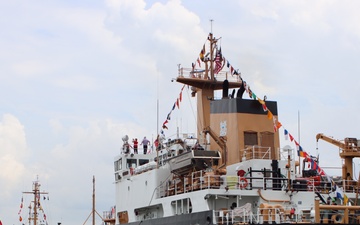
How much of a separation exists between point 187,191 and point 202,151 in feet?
6.51

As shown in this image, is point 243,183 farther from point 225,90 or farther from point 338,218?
point 225,90

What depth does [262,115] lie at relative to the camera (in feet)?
122

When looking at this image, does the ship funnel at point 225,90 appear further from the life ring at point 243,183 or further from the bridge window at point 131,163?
the bridge window at point 131,163

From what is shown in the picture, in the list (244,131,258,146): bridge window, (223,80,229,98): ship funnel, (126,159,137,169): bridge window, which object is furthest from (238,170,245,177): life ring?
(126,159,137,169): bridge window

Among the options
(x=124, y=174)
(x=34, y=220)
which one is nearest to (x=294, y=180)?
(x=124, y=174)

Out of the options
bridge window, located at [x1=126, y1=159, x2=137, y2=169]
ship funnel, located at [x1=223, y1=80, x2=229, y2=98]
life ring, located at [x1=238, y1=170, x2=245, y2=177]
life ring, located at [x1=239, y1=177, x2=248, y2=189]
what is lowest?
life ring, located at [x1=239, y1=177, x2=248, y2=189]

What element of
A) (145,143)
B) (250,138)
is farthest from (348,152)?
(145,143)

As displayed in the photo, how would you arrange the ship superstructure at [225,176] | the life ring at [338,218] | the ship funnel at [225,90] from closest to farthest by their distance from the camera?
the life ring at [338,218] → the ship superstructure at [225,176] → the ship funnel at [225,90]

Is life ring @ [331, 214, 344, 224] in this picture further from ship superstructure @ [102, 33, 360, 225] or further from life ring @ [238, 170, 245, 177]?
life ring @ [238, 170, 245, 177]

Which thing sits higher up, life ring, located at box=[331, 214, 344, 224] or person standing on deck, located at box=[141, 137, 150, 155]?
person standing on deck, located at box=[141, 137, 150, 155]

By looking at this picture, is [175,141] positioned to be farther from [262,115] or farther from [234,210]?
[234,210]

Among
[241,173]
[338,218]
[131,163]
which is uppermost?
[131,163]

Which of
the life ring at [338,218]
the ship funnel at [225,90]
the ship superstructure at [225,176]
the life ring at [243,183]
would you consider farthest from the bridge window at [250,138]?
the life ring at [338,218]

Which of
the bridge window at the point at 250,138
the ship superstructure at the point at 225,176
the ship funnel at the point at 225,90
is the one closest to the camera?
the ship superstructure at the point at 225,176
